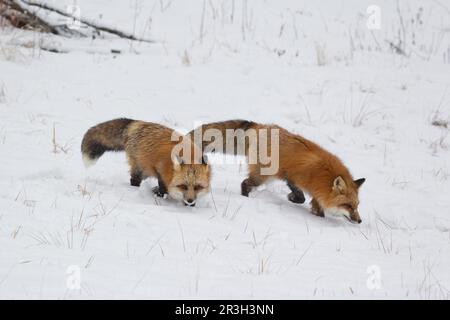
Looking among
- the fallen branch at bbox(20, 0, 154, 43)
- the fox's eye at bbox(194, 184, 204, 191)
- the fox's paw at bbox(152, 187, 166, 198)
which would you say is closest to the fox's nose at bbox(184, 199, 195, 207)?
the fox's eye at bbox(194, 184, 204, 191)

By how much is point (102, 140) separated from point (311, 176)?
2.81 m

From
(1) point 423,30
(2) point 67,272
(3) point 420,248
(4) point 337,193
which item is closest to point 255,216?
(4) point 337,193

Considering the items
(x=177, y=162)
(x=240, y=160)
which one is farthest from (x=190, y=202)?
(x=240, y=160)

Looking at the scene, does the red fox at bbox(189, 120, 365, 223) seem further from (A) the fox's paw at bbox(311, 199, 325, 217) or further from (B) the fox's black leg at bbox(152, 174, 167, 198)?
(B) the fox's black leg at bbox(152, 174, 167, 198)

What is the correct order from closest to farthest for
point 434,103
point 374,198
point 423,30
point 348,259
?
1. point 348,259
2. point 374,198
3. point 434,103
4. point 423,30

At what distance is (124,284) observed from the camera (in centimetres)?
384

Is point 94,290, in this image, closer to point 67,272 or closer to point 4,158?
point 67,272

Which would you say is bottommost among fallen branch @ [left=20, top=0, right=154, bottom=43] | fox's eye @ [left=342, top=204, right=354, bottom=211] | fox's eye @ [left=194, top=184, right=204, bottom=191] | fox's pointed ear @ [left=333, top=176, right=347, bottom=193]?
fox's eye @ [left=342, top=204, right=354, bottom=211]

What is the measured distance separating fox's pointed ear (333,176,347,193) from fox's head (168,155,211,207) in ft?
5.38

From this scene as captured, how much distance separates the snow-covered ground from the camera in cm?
421

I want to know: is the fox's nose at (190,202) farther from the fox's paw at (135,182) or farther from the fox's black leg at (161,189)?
the fox's paw at (135,182)

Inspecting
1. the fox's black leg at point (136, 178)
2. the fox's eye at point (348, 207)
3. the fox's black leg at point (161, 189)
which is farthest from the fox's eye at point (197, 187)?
the fox's eye at point (348, 207)

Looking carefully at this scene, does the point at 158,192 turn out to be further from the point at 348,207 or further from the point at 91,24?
the point at 91,24
